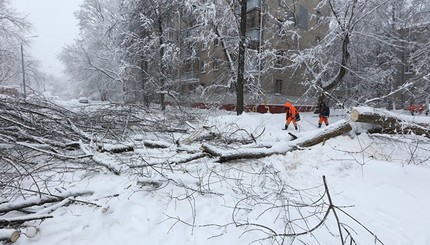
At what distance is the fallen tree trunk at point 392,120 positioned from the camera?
4422 mm

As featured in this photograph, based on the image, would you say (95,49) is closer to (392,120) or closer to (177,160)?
(177,160)

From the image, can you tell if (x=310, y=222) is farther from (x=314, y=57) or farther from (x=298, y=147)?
(x=314, y=57)

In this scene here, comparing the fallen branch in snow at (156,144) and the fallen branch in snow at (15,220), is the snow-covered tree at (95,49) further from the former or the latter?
the fallen branch in snow at (15,220)

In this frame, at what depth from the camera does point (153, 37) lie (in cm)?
1455

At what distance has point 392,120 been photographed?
453 cm

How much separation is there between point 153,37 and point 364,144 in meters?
13.7

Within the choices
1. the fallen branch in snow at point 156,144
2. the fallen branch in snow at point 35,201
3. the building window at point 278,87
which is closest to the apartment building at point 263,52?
the building window at point 278,87

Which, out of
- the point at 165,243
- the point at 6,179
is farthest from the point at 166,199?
the point at 6,179

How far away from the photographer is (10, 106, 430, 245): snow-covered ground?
7.32 feet

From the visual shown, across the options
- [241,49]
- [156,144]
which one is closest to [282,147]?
[156,144]

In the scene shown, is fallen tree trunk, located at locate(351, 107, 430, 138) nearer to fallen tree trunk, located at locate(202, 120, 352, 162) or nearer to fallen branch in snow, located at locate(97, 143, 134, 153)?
fallen tree trunk, located at locate(202, 120, 352, 162)

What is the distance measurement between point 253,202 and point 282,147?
1.77 meters

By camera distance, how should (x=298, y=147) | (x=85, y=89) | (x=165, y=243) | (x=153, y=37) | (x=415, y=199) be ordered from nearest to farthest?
1. (x=165, y=243)
2. (x=415, y=199)
3. (x=298, y=147)
4. (x=153, y=37)
5. (x=85, y=89)

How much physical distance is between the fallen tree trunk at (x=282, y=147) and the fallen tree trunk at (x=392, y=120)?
31 centimetres
